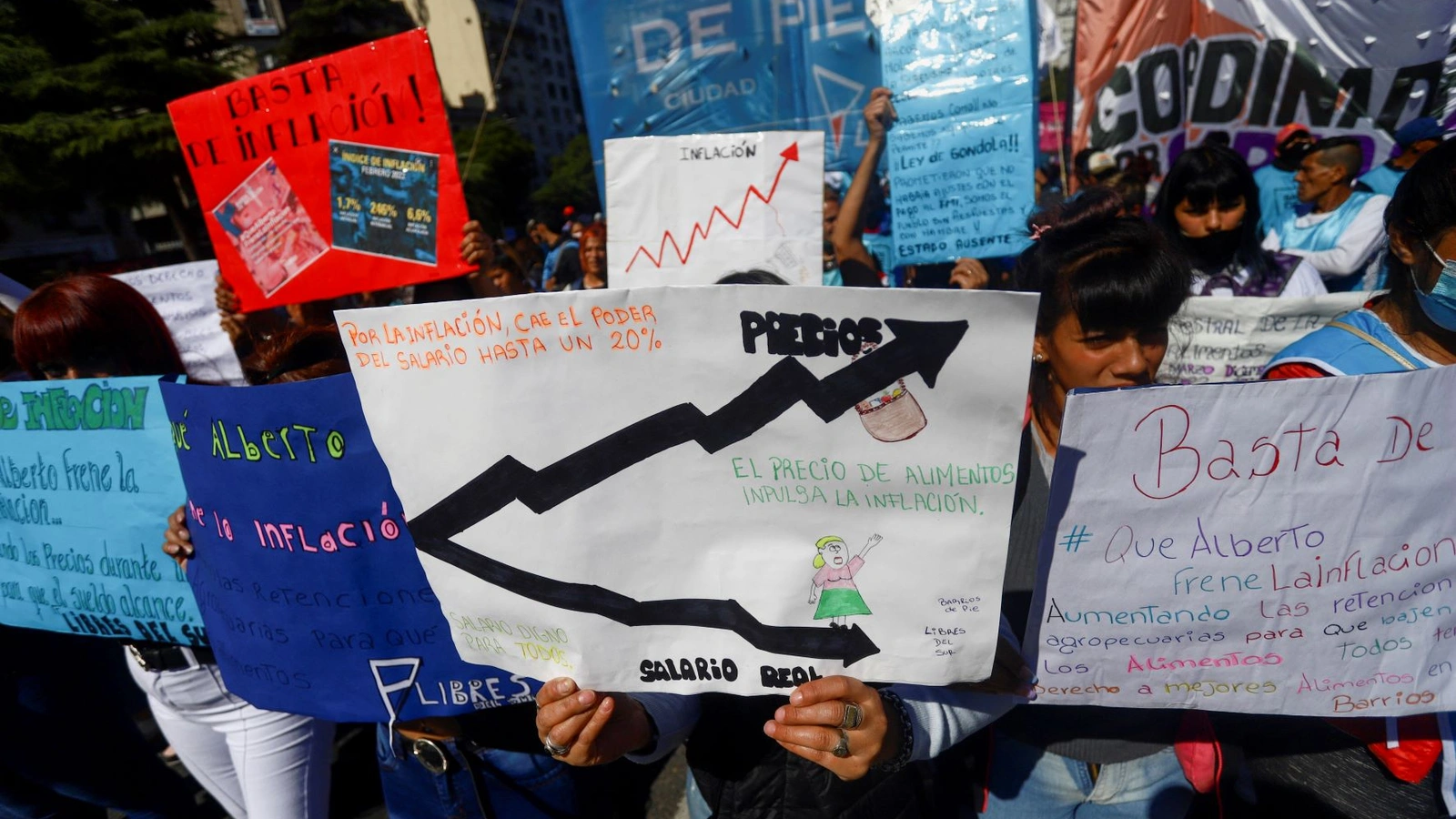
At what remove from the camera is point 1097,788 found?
5.03 feet

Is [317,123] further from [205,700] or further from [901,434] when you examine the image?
[901,434]

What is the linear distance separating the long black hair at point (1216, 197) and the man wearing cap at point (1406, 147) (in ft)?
6.38

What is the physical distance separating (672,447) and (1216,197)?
9.14ft

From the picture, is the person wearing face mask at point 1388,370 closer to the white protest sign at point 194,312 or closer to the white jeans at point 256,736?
the white jeans at point 256,736

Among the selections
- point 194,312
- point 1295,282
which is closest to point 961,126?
point 1295,282

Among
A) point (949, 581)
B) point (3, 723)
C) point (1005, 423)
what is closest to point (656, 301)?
point (1005, 423)

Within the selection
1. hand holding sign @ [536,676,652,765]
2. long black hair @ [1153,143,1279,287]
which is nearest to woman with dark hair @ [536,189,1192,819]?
hand holding sign @ [536,676,652,765]

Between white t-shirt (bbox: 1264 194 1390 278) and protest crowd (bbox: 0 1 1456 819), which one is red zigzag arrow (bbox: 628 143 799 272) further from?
white t-shirt (bbox: 1264 194 1390 278)

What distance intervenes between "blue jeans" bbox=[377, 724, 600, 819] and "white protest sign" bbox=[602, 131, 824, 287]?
6.29 ft

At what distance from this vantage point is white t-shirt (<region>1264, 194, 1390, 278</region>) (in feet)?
11.2

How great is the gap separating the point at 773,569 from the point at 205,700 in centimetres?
175

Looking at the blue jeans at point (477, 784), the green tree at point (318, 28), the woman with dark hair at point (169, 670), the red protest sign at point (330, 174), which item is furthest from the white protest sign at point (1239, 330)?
the green tree at point (318, 28)

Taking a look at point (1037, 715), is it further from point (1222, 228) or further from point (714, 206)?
point (1222, 228)

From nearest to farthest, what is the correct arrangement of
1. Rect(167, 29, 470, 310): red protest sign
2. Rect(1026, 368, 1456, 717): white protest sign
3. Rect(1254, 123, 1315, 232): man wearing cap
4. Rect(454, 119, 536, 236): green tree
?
Rect(1026, 368, 1456, 717): white protest sign, Rect(167, 29, 470, 310): red protest sign, Rect(1254, 123, 1315, 232): man wearing cap, Rect(454, 119, 536, 236): green tree
